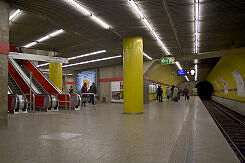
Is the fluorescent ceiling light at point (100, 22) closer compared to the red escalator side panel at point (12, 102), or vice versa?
the fluorescent ceiling light at point (100, 22)

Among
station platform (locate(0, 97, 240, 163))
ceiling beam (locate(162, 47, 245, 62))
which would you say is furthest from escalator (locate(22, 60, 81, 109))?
ceiling beam (locate(162, 47, 245, 62))

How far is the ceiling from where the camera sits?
7.51 metres

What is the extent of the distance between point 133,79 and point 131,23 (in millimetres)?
2908

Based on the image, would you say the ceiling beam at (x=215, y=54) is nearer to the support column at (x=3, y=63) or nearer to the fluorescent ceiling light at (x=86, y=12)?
the fluorescent ceiling light at (x=86, y=12)

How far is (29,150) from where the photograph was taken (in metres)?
3.96

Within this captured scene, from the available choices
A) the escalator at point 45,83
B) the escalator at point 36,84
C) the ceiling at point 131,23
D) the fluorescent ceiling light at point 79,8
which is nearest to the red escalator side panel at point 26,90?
the escalator at point 36,84

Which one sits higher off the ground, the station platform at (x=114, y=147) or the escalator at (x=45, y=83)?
the escalator at (x=45, y=83)

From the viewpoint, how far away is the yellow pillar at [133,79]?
426 inches

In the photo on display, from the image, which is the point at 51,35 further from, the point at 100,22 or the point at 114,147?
the point at 114,147

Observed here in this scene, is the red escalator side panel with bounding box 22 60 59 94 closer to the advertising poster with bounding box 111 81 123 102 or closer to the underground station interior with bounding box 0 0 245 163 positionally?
the underground station interior with bounding box 0 0 245 163

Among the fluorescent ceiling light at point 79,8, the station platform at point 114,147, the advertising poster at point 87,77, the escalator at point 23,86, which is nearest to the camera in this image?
the station platform at point 114,147

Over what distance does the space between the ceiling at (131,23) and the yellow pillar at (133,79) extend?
0.99 metres

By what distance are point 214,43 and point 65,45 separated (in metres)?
Result: 10.1

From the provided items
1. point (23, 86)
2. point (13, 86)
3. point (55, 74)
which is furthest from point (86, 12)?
point (55, 74)
